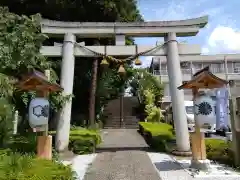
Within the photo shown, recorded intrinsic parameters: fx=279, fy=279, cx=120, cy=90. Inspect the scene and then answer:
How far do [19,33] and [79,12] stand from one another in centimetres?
1004

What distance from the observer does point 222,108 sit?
17.5 m

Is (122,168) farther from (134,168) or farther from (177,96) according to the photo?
(177,96)

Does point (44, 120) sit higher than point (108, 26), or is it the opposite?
point (108, 26)

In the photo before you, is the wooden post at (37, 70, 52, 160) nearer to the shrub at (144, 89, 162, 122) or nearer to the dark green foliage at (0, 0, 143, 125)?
the dark green foliage at (0, 0, 143, 125)

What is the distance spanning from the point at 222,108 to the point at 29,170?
14172mm

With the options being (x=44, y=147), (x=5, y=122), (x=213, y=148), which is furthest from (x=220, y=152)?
(x=5, y=122)

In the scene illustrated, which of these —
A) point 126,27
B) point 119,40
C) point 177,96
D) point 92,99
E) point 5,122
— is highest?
point 126,27

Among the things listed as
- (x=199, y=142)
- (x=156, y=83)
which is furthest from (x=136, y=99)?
(x=199, y=142)

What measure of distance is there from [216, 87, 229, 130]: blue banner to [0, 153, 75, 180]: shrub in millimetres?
13309

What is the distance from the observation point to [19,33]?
11.6 meters

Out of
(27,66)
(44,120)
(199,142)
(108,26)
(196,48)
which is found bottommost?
(199,142)

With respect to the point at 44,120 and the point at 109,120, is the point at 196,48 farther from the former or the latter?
the point at 109,120

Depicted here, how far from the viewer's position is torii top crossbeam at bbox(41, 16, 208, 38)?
488 inches

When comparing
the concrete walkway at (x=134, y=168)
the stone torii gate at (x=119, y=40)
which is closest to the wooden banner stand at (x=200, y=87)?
the concrete walkway at (x=134, y=168)
